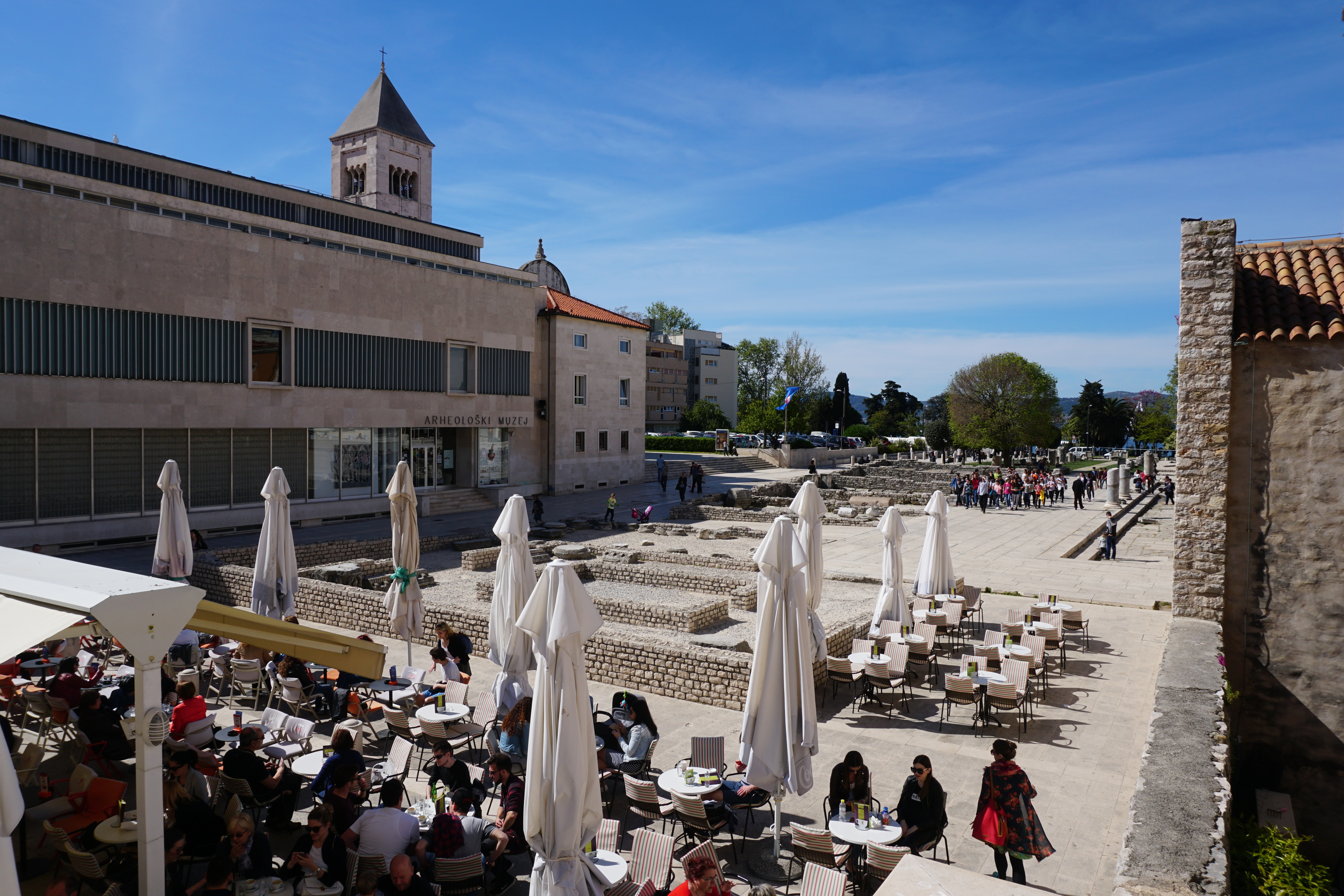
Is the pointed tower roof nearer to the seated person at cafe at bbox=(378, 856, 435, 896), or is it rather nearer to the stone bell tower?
the stone bell tower

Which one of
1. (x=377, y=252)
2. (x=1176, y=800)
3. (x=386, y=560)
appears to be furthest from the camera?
(x=377, y=252)

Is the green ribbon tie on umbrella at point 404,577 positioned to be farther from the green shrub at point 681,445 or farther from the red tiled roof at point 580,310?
the green shrub at point 681,445

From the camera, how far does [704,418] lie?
94500 mm

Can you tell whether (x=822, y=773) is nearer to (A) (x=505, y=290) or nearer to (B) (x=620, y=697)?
(B) (x=620, y=697)

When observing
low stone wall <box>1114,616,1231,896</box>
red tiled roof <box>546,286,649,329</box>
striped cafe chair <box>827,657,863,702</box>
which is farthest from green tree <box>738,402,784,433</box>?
low stone wall <box>1114,616,1231,896</box>

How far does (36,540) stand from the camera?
23.0 metres

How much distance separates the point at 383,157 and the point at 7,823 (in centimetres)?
5112

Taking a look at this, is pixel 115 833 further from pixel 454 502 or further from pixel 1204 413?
pixel 454 502

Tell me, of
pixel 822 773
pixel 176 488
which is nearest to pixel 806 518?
pixel 822 773

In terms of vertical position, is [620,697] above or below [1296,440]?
below

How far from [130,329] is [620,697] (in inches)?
939

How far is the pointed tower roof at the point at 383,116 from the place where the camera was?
48.8m

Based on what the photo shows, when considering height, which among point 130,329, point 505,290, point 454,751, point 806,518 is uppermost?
point 505,290

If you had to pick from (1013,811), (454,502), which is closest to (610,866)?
(1013,811)
